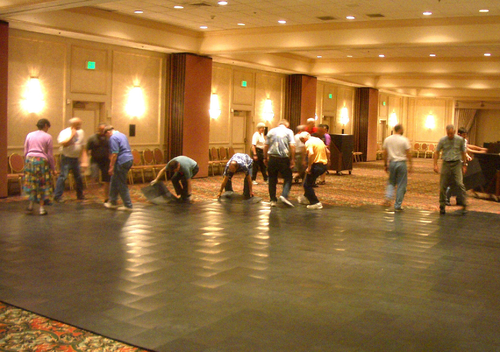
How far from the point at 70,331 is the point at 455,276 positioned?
3.75 meters

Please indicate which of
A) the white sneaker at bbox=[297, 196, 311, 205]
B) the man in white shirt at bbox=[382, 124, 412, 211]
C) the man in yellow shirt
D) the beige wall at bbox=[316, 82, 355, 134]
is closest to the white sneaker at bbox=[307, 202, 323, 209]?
the man in yellow shirt

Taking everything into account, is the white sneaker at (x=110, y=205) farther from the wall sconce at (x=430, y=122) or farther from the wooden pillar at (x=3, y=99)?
the wall sconce at (x=430, y=122)

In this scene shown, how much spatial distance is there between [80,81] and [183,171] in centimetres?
421

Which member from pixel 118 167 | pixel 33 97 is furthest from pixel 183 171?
pixel 33 97

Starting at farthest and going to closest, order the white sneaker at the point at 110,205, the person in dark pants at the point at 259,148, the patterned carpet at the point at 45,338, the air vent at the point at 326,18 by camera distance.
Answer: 1. the person in dark pants at the point at 259,148
2. the air vent at the point at 326,18
3. the white sneaker at the point at 110,205
4. the patterned carpet at the point at 45,338

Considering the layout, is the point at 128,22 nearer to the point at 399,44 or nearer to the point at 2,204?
the point at 2,204

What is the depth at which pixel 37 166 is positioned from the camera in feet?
26.8

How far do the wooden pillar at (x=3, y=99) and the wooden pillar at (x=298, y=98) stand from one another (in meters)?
10.6

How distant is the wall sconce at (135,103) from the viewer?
13.5 metres

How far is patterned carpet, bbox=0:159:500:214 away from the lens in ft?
35.1

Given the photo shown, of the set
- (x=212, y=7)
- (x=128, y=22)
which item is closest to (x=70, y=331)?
(x=212, y=7)

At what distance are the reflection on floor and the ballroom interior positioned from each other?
0.08 feet

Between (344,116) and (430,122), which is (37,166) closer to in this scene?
(344,116)

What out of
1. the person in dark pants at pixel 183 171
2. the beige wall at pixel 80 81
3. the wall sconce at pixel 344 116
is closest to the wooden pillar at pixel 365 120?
the wall sconce at pixel 344 116
